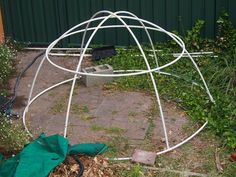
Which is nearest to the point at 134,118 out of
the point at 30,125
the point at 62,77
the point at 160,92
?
the point at 160,92

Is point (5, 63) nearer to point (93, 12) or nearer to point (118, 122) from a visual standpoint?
point (93, 12)

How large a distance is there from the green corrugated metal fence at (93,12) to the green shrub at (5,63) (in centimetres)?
80

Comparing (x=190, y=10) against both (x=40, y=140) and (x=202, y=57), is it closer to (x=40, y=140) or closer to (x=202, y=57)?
(x=202, y=57)

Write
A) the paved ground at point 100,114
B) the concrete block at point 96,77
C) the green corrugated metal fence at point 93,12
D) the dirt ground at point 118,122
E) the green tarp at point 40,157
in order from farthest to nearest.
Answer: the green corrugated metal fence at point 93,12, the concrete block at point 96,77, the paved ground at point 100,114, the dirt ground at point 118,122, the green tarp at point 40,157

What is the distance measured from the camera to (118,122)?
19.7 feet

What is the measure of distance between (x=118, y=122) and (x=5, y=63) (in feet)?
7.22

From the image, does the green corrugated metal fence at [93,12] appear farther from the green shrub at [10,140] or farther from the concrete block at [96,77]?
the green shrub at [10,140]

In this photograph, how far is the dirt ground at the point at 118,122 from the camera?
208 inches

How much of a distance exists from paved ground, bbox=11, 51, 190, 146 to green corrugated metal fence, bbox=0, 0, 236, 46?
1.35 m

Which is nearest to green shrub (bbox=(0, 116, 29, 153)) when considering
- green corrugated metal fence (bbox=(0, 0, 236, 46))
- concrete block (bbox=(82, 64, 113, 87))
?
concrete block (bbox=(82, 64, 113, 87))

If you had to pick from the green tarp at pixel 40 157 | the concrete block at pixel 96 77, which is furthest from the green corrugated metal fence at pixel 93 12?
the green tarp at pixel 40 157

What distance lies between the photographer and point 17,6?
27.6 feet

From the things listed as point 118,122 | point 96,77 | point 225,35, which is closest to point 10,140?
point 118,122

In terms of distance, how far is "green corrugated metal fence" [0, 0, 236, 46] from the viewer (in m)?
7.87
